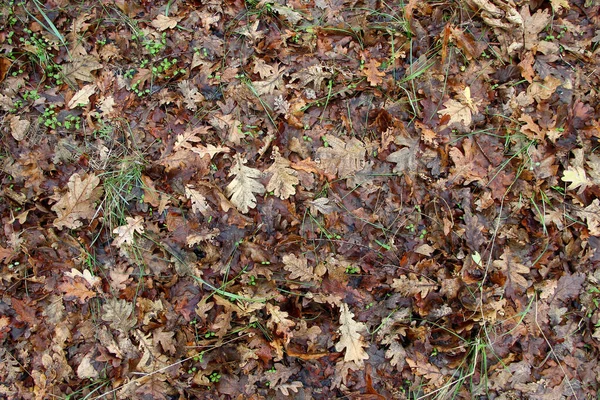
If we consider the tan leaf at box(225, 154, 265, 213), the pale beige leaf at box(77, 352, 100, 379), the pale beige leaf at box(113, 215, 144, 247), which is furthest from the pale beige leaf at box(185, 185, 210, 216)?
the pale beige leaf at box(77, 352, 100, 379)

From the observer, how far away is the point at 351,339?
300cm

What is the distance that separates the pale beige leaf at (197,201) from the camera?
316cm

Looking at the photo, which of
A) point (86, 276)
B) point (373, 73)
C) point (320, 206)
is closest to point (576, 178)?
point (373, 73)

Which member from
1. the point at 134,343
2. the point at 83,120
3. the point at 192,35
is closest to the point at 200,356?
the point at 134,343

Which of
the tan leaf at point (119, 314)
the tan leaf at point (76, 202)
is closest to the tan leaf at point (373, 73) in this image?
the tan leaf at point (76, 202)

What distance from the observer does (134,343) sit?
3076 millimetres

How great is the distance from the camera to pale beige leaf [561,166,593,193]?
3148mm

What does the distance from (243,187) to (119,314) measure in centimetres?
128

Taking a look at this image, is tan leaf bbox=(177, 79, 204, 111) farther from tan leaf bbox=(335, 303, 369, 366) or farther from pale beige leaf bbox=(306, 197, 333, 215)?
tan leaf bbox=(335, 303, 369, 366)

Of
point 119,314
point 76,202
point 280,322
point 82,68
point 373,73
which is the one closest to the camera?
point 280,322

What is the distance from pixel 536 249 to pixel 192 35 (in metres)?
3.15

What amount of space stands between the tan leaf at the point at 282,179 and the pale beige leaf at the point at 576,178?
1.98 metres

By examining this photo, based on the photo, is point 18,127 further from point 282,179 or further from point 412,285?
point 412,285

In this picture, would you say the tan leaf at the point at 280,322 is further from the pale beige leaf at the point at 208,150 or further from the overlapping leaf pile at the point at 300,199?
the pale beige leaf at the point at 208,150
